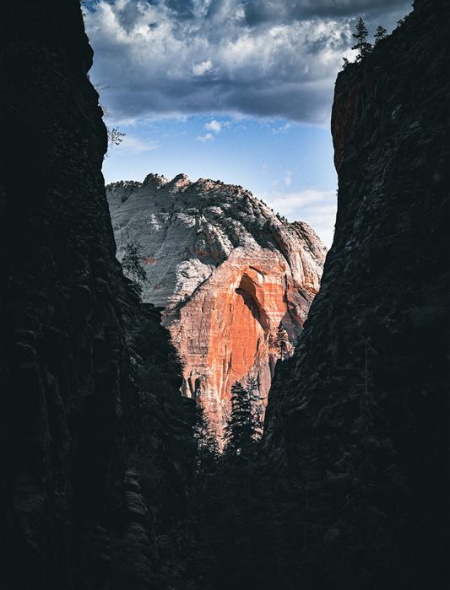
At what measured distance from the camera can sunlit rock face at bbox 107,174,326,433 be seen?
91062mm

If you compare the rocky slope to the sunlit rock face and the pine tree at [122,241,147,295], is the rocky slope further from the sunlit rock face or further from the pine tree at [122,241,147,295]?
the sunlit rock face

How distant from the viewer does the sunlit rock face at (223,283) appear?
299 feet

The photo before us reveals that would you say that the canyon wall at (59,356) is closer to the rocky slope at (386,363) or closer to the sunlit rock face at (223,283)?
the rocky slope at (386,363)

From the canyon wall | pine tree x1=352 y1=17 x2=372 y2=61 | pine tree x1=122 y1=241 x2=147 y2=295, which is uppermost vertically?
pine tree x1=352 y1=17 x2=372 y2=61

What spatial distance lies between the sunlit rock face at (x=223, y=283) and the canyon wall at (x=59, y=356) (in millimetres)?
64386

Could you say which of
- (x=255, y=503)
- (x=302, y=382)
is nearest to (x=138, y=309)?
(x=302, y=382)

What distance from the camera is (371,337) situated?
30.4m

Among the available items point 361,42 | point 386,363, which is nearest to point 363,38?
point 361,42

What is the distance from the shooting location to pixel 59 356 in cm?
1544

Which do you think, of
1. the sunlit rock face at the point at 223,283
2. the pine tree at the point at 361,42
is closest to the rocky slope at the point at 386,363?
the pine tree at the point at 361,42

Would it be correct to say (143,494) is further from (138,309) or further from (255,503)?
(138,309)

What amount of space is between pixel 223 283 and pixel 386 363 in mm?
66540

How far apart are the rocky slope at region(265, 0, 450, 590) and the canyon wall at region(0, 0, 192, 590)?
8.24m

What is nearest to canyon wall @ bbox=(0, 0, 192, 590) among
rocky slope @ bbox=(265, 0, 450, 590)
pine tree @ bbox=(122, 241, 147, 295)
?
rocky slope @ bbox=(265, 0, 450, 590)
